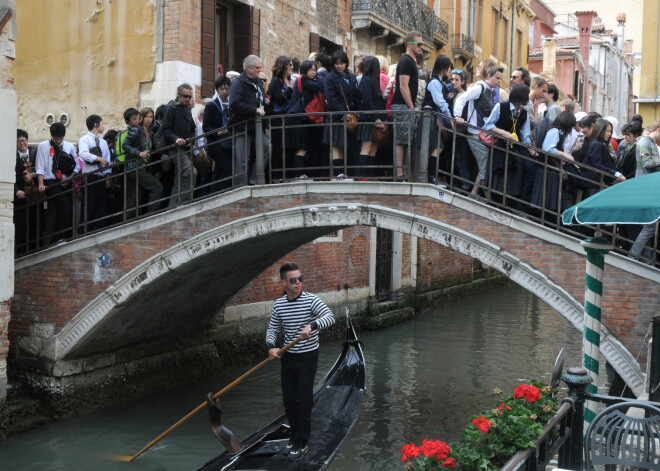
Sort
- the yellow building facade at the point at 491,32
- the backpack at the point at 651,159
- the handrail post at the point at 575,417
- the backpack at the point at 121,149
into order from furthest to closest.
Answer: the yellow building facade at the point at 491,32 < the backpack at the point at 121,149 < the backpack at the point at 651,159 < the handrail post at the point at 575,417

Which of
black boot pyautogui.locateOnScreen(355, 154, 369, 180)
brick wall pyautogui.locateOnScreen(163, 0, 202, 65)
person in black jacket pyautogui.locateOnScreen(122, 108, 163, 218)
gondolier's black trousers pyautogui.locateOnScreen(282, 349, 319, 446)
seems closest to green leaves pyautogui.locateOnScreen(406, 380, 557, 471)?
gondolier's black trousers pyautogui.locateOnScreen(282, 349, 319, 446)

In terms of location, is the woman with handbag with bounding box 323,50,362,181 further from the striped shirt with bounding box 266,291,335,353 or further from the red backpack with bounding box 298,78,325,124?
the striped shirt with bounding box 266,291,335,353

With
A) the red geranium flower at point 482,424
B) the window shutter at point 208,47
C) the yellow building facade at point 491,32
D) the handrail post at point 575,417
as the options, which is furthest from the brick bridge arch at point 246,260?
the yellow building facade at point 491,32

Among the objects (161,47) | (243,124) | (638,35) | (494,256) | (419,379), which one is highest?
(638,35)

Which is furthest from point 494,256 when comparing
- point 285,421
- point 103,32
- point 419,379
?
point 103,32

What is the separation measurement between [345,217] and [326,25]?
6951 millimetres

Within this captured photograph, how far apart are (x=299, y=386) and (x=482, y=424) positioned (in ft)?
10.4

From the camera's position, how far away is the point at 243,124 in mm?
8367

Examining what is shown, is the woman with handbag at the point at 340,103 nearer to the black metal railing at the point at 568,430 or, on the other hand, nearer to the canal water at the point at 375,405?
the canal water at the point at 375,405

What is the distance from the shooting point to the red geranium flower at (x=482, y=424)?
3623 millimetres

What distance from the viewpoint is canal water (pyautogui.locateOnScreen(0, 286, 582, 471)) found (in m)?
8.05

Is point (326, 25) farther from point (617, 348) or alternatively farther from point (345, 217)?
point (617, 348)

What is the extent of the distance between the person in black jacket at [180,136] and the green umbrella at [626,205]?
4439mm

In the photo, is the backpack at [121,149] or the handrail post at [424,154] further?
the backpack at [121,149]
